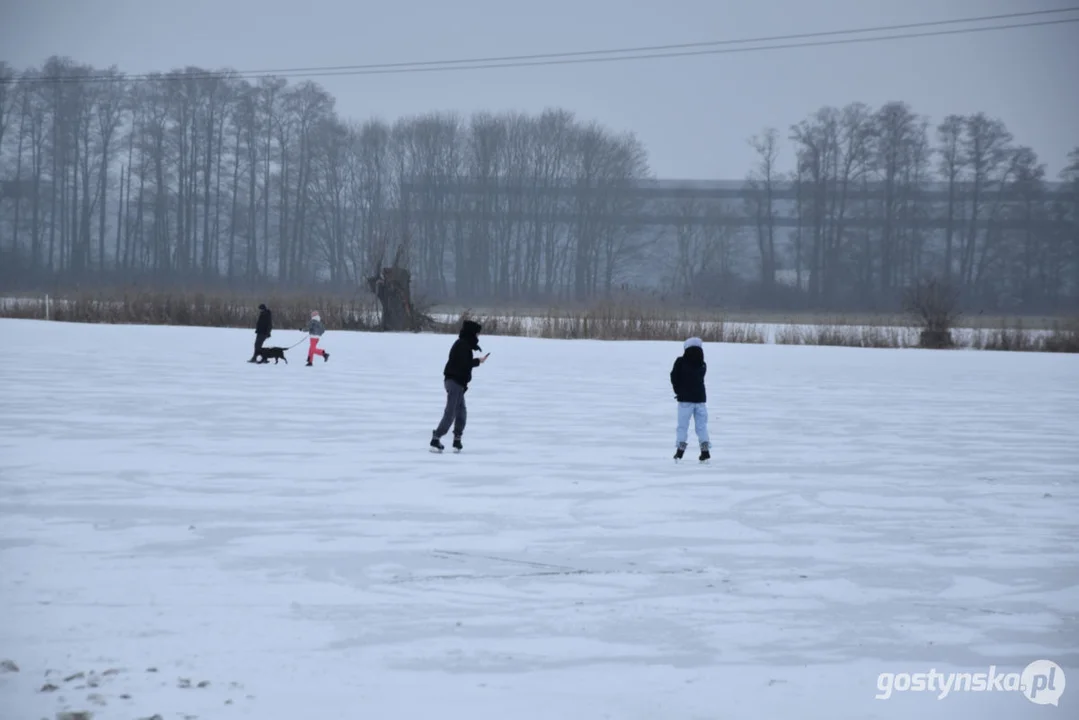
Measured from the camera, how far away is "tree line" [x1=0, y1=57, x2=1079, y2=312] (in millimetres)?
76125

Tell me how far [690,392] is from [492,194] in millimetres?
70410

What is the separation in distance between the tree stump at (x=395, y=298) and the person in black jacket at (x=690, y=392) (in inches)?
1130

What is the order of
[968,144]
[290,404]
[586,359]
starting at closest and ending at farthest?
[290,404]
[586,359]
[968,144]

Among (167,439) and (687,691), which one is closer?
(687,691)

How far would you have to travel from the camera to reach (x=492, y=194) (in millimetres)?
80812

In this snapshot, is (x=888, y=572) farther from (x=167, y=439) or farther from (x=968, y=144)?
(x=968, y=144)

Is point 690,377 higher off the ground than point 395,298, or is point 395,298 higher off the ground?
point 395,298

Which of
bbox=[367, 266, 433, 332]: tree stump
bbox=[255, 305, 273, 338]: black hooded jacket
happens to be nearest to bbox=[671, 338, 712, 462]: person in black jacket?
bbox=[255, 305, 273, 338]: black hooded jacket

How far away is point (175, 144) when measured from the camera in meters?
81.8

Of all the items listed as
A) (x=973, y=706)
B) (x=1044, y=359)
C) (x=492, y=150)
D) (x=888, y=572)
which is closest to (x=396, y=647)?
Answer: (x=973, y=706)

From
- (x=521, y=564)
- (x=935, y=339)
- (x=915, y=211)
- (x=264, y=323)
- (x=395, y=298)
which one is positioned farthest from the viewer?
(x=915, y=211)

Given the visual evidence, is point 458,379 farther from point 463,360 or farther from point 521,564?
point 521,564

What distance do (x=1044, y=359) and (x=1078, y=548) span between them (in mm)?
23785

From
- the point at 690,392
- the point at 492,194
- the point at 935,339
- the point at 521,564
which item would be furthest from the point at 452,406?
the point at 492,194
